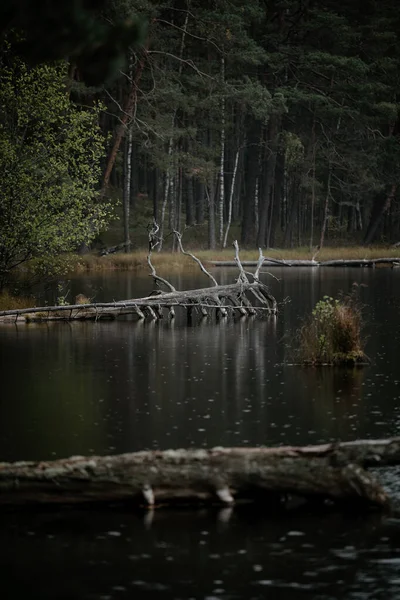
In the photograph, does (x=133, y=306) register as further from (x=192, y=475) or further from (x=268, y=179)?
(x=268, y=179)

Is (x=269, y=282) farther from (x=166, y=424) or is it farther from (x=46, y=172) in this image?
(x=166, y=424)

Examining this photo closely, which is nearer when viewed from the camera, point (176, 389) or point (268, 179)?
point (176, 389)

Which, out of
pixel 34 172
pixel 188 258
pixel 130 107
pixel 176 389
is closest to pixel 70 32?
pixel 176 389

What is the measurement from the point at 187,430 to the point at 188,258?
128 feet

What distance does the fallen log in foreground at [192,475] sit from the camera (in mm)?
10641

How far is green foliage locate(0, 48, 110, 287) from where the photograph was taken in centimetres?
2875

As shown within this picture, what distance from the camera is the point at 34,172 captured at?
29531 millimetres

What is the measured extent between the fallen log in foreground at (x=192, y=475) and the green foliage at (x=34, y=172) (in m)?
18.5

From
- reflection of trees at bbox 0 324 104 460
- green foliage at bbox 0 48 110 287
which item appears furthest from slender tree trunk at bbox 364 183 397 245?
reflection of trees at bbox 0 324 104 460

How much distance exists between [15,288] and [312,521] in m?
22.1

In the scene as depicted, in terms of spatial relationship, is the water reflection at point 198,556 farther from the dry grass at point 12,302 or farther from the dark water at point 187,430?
the dry grass at point 12,302

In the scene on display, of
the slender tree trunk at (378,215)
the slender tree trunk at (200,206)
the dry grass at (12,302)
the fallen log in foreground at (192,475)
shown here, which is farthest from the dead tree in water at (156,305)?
the slender tree trunk at (200,206)

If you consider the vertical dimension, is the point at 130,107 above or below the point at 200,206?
above

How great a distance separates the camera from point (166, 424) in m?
15.5
